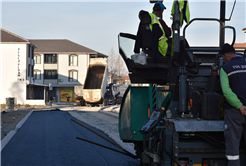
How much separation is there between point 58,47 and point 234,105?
6781cm

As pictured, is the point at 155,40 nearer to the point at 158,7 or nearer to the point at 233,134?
the point at 158,7

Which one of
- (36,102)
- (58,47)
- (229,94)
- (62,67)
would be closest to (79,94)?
(36,102)

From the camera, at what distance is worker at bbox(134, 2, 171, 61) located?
5273 millimetres

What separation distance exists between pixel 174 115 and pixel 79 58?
64.1m

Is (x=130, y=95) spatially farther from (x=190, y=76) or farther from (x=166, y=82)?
(x=190, y=76)

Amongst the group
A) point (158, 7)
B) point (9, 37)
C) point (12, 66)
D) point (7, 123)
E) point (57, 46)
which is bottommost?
point (7, 123)

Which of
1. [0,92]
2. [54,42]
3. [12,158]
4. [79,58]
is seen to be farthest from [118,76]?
[12,158]

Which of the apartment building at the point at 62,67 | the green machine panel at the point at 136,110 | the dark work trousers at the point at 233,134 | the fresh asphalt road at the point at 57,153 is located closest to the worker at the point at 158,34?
the green machine panel at the point at 136,110

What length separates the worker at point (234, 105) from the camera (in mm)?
4180

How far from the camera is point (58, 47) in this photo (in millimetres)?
70062

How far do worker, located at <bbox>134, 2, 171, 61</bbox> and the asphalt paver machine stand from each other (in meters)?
0.13

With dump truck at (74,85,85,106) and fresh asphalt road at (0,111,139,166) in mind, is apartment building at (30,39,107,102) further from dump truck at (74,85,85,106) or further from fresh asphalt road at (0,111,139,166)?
fresh asphalt road at (0,111,139,166)

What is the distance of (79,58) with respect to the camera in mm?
68000

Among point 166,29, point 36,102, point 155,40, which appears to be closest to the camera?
point 155,40
